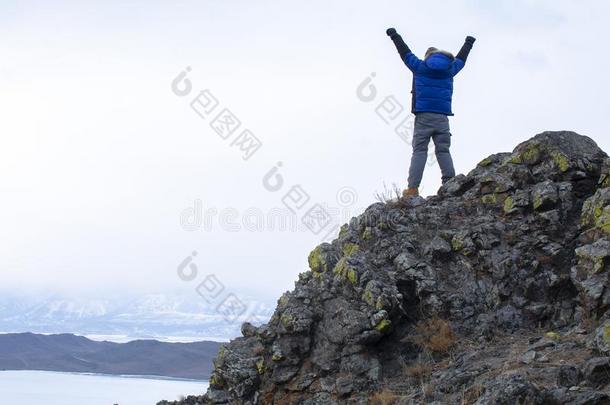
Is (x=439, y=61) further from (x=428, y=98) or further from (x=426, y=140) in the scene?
(x=426, y=140)

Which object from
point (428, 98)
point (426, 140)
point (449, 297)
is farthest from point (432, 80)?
point (449, 297)

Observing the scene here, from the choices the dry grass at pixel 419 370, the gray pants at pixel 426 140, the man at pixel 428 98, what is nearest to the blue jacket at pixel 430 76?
the man at pixel 428 98

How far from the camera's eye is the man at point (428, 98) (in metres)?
19.9

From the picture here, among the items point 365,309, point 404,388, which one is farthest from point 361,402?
point 365,309

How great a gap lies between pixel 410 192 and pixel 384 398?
673 centimetres

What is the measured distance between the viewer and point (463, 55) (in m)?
20.5

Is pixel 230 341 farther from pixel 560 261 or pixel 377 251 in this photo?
pixel 560 261

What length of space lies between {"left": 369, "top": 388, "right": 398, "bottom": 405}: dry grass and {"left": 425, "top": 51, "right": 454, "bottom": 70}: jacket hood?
8901 mm

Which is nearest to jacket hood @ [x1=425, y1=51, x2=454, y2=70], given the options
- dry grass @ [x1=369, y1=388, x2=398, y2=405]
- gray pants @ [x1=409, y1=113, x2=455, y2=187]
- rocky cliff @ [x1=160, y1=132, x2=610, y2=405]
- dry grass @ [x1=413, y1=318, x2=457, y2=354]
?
gray pants @ [x1=409, y1=113, x2=455, y2=187]

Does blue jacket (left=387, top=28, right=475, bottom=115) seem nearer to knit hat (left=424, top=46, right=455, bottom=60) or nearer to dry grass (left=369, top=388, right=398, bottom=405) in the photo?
knit hat (left=424, top=46, right=455, bottom=60)

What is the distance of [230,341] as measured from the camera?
1833 cm

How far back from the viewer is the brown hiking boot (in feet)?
64.4

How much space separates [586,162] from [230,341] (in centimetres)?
970

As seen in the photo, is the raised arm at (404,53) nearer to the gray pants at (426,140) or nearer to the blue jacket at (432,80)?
the blue jacket at (432,80)
